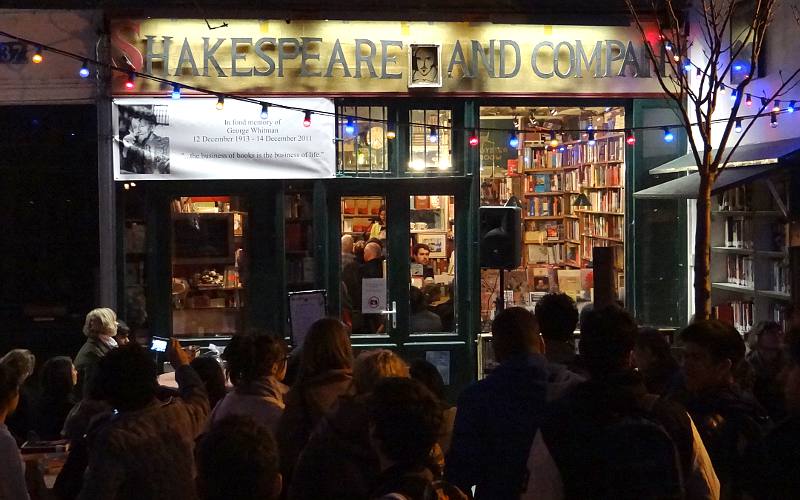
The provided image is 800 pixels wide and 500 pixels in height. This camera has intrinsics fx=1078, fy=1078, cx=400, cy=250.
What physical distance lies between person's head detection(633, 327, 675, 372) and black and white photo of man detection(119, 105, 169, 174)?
7.51 m

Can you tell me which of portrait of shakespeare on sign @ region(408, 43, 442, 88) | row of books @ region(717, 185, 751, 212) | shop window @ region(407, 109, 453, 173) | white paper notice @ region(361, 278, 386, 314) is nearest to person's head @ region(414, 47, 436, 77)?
portrait of shakespeare on sign @ region(408, 43, 442, 88)

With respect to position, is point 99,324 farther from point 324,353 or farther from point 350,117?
point 324,353

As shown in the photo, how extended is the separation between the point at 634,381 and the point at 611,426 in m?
0.19

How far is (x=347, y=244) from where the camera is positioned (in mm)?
12672

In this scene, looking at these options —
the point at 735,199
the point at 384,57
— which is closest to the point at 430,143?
the point at 384,57

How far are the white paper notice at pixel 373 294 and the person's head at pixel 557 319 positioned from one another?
22.8 ft

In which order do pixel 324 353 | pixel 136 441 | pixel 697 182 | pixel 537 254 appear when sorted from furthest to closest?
1. pixel 537 254
2. pixel 697 182
3. pixel 324 353
4. pixel 136 441

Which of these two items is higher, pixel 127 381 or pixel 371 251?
pixel 371 251

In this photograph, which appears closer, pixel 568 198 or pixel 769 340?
pixel 769 340

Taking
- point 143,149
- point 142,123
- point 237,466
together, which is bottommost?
point 237,466

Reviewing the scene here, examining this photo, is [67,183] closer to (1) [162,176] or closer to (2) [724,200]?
(1) [162,176]

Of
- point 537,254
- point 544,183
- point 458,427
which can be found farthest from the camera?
point 544,183

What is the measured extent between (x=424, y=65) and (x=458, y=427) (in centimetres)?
829

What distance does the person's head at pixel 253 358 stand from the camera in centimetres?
564
